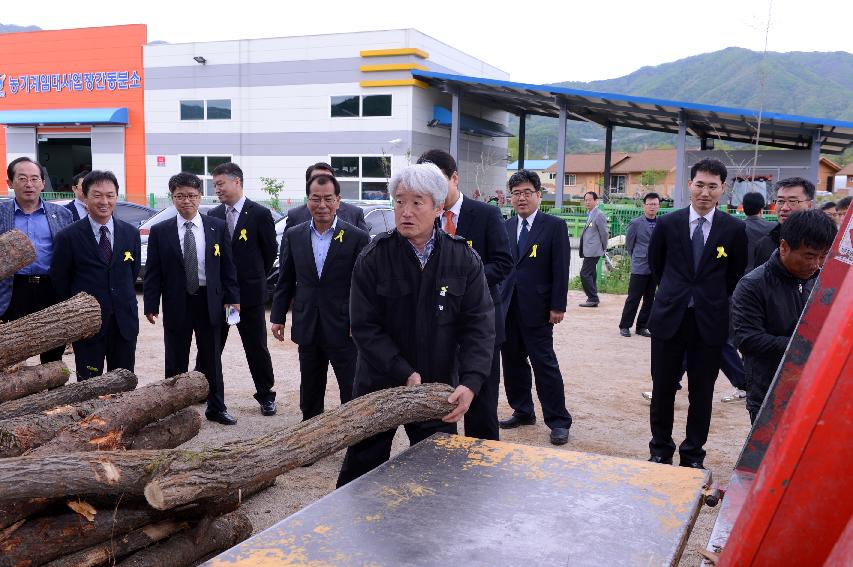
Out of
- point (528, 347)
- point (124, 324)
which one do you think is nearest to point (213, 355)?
point (124, 324)

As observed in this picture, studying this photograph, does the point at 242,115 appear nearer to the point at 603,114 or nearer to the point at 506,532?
the point at 603,114

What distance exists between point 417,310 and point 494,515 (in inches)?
45.4

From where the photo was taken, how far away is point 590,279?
11250 mm

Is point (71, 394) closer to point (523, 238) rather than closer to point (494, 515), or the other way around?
point (494, 515)

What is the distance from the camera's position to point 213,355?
537 centimetres

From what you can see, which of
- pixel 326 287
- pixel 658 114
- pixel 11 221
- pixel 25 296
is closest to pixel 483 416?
pixel 326 287

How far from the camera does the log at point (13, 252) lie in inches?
181

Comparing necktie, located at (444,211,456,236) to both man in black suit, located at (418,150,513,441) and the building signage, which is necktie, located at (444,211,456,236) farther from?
the building signage

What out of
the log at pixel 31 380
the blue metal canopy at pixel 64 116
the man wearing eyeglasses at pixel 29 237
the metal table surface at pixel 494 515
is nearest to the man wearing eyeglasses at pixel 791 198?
the metal table surface at pixel 494 515

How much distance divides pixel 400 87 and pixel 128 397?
75.8 feet

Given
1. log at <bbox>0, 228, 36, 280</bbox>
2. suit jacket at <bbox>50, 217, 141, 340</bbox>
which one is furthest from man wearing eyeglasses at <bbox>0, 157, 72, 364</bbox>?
log at <bbox>0, 228, 36, 280</bbox>

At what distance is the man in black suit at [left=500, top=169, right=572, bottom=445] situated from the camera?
5.16 meters

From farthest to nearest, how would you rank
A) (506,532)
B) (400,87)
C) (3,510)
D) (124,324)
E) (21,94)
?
1. (21,94)
2. (400,87)
3. (124,324)
4. (3,510)
5. (506,532)

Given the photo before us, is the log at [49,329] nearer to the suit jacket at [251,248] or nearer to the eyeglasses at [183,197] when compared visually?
the eyeglasses at [183,197]
